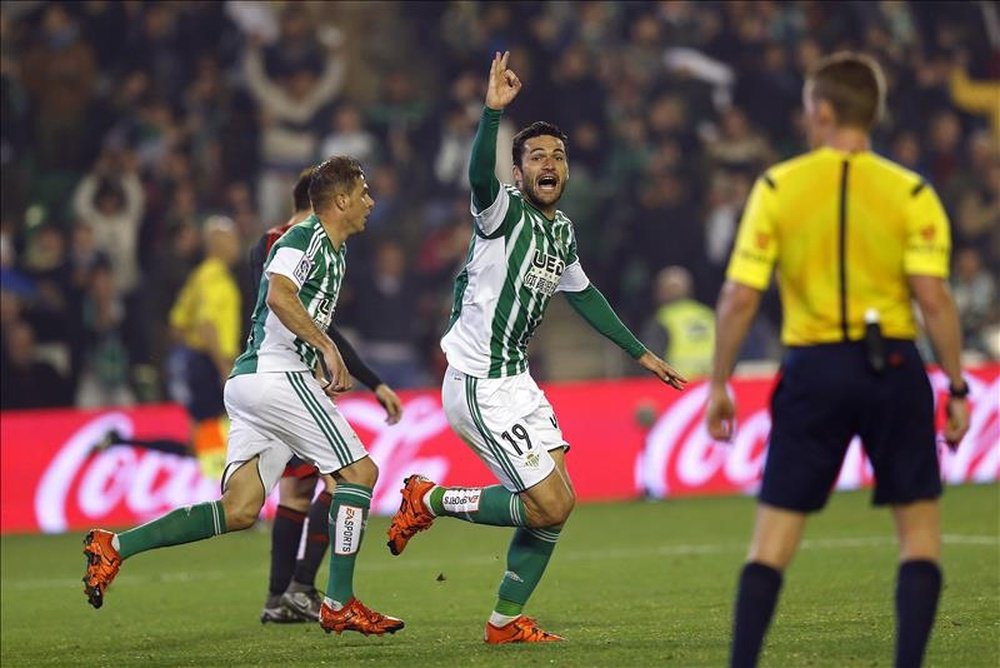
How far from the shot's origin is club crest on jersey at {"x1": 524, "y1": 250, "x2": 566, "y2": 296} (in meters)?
7.85

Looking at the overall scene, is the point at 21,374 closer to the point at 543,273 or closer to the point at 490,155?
the point at 543,273

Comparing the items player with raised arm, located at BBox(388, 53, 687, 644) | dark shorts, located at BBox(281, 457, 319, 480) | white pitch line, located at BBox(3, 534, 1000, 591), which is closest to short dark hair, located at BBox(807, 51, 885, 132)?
player with raised arm, located at BBox(388, 53, 687, 644)

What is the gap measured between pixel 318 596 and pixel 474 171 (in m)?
2.77

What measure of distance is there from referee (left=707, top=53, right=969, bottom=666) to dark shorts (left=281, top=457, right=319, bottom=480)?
3.91m

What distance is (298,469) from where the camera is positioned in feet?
29.9

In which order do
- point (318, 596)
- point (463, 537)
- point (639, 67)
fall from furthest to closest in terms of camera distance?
1. point (639, 67)
2. point (463, 537)
3. point (318, 596)

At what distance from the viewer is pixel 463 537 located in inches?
546

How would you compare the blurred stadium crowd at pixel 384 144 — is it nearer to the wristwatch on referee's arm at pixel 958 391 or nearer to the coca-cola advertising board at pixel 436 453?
the coca-cola advertising board at pixel 436 453

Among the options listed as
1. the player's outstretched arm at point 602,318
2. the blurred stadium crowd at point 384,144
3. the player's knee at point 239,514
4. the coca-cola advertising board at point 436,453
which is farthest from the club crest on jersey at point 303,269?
the blurred stadium crowd at point 384,144

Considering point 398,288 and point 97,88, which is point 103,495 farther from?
point 97,88

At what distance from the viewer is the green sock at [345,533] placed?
7902 mm

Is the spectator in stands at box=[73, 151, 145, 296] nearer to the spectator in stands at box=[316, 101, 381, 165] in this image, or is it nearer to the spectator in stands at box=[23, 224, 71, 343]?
the spectator in stands at box=[23, 224, 71, 343]

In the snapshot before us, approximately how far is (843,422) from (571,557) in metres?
6.71

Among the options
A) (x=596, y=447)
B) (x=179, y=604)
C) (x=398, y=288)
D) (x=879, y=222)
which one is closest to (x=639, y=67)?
(x=398, y=288)
